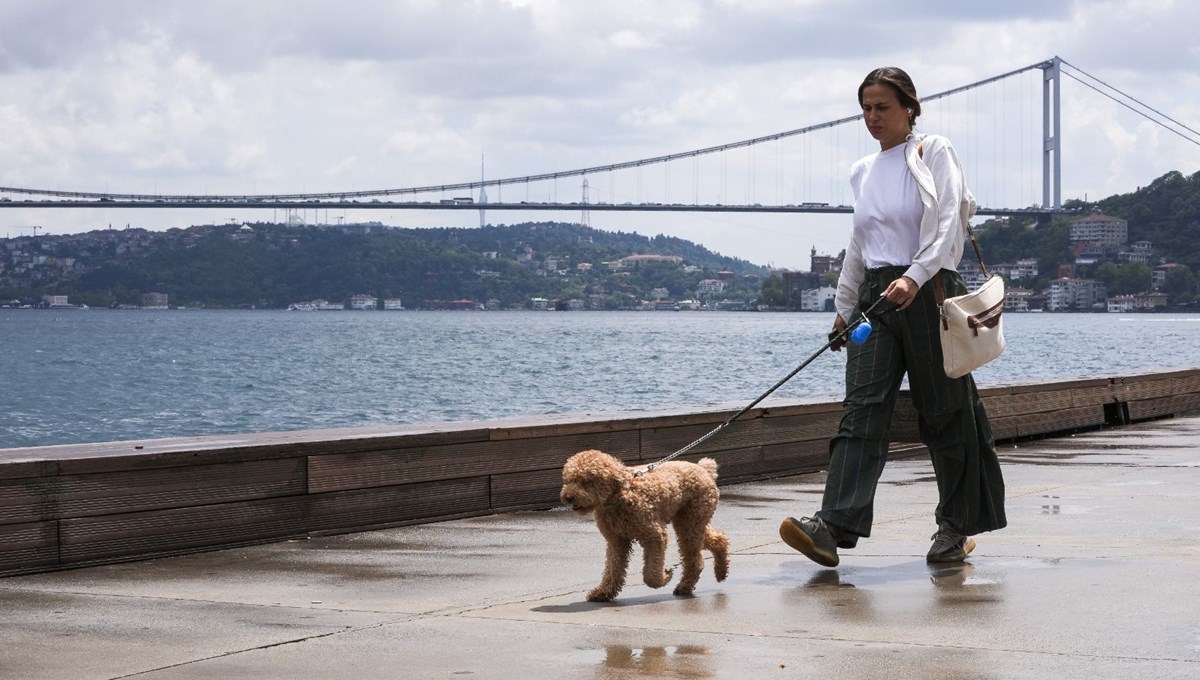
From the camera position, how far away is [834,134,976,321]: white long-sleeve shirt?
5.93 metres

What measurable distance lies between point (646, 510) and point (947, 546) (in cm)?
131

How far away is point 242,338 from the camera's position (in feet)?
363

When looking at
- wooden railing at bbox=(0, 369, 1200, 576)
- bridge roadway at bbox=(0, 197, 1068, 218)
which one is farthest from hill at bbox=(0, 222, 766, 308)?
wooden railing at bbox=(0, 369, 1200, 576)

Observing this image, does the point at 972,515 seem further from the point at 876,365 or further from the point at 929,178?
the point at 929,178

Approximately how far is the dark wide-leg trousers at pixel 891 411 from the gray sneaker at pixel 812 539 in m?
0.06

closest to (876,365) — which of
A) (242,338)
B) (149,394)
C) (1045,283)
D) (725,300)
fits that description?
(149,394)

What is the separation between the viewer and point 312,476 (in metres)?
7.20

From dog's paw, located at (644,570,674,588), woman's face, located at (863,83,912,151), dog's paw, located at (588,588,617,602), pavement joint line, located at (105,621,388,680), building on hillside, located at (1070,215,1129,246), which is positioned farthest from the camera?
building on hillside, located at (1070,215,1129,246)

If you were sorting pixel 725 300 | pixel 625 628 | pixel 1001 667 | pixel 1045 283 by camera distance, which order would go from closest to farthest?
pixel 1001 667
pixel 625 628
pixel 1045 283
pixel 725 300

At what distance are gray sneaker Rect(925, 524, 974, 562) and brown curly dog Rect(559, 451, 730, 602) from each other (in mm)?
852

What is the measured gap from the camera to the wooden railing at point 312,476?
628 centimetres

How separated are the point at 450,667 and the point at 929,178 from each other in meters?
2.59

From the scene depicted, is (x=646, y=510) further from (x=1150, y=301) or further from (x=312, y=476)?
(x=1150, y=301)

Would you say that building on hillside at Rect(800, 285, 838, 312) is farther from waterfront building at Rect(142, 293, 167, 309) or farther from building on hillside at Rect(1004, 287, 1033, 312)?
waterfront building at Rect(142, 293, 167, 309)
